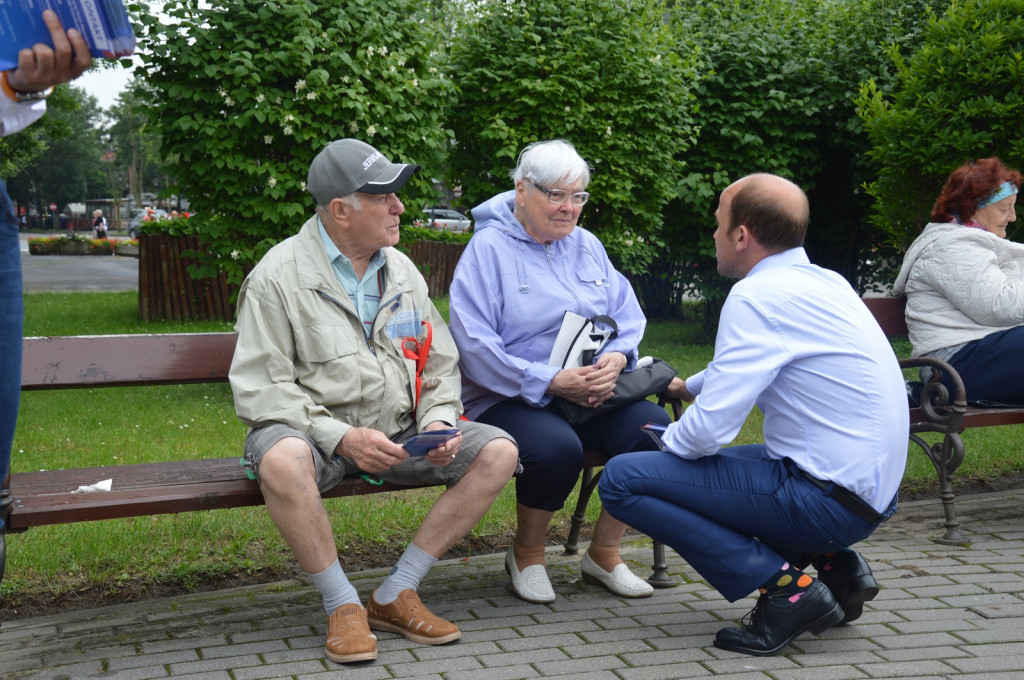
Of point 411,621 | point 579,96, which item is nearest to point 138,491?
point 411,621

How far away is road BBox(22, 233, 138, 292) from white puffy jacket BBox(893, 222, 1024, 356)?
1389 centimetres

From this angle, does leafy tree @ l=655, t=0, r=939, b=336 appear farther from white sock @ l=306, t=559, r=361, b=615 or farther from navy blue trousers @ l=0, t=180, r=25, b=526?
navy blue trousers @ l=0, t=180, r=25, b=526

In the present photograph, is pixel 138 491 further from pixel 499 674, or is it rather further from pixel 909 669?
pixel 909 669

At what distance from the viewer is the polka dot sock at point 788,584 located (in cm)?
331

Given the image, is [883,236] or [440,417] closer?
[440,417]

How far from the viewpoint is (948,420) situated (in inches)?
188

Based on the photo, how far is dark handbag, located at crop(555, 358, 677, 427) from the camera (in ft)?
13.2

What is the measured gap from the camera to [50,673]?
319 centimetres

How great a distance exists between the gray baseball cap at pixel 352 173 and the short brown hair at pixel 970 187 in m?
2.78

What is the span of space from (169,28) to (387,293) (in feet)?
13.4

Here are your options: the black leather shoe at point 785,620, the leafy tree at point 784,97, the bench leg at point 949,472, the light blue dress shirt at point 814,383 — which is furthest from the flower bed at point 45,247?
the black leather shoe at point 785,620

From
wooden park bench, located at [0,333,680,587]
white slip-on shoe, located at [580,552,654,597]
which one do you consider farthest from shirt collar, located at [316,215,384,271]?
white slip-on shoe, located at [580,552,654,597]

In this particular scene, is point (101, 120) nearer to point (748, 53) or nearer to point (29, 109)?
point (748, 53)

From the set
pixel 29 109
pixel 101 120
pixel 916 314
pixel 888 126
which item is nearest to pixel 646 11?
pixel 888 126
